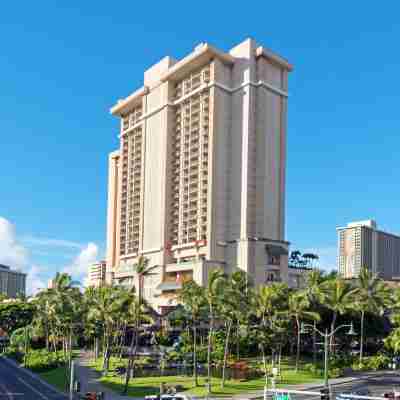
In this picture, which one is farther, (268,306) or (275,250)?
(275,250)

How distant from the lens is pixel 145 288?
169 m

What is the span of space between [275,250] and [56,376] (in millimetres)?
69450

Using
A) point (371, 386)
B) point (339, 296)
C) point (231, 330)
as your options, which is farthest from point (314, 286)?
point (371, 386)

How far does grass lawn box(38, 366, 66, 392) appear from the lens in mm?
87375

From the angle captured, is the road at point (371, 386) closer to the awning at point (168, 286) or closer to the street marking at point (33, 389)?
the street marking at point (33, 389)

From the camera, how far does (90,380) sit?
291 ft

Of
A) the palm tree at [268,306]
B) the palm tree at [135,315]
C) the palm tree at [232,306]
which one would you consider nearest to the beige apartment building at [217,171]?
the palm tree at [268,306]

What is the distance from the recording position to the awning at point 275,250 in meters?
149

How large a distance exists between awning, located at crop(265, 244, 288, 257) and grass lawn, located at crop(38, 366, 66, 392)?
6221 cm

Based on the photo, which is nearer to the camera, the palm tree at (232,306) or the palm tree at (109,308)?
the palm tree at (232,306)

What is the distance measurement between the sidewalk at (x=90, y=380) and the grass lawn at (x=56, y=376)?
229cm

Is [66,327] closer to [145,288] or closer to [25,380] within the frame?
[25,380]

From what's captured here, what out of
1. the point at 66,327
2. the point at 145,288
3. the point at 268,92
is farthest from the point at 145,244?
the point at 66,327

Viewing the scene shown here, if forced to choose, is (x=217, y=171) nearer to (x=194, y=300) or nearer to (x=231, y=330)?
(x=231, y=330)
